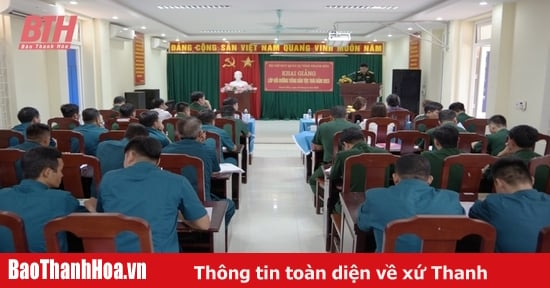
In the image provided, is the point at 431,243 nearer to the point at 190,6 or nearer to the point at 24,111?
the point at 24,111

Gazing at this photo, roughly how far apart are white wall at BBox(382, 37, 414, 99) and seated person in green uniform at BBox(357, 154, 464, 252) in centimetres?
958

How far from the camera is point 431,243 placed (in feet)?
5.32

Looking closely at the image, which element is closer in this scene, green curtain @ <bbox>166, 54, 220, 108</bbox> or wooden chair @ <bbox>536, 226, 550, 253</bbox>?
wooden chair @ <bbox>536, 226, 550, 253</bbox>

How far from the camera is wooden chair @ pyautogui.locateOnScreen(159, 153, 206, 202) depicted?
2910 millimetres

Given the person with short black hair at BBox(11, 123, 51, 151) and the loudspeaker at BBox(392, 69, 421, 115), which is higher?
the loudspeaker at BBox(392, 69, 421, 115)

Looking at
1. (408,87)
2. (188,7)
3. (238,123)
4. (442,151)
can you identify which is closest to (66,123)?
(238,123)

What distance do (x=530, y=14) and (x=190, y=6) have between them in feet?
14.8

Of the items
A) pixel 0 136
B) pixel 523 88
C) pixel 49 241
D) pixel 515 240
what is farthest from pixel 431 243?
pixel 523 88

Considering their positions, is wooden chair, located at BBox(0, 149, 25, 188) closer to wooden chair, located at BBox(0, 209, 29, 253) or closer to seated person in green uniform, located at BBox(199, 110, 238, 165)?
wooden chair, located at BBox(0, 209, 29, 253)

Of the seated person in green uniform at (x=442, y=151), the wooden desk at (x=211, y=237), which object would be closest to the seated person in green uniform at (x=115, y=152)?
the wooden desk at (x=211, y=237)

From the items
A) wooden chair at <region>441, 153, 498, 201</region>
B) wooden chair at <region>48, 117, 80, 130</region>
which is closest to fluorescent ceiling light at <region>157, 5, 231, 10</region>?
wooden chair at <region>48, 117, 80, 130</region>

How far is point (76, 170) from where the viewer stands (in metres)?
3.09

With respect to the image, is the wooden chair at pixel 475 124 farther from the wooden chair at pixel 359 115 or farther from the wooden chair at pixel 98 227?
the wooden chair at pixel 98 227

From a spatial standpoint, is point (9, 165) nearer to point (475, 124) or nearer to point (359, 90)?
point (475, 124)
